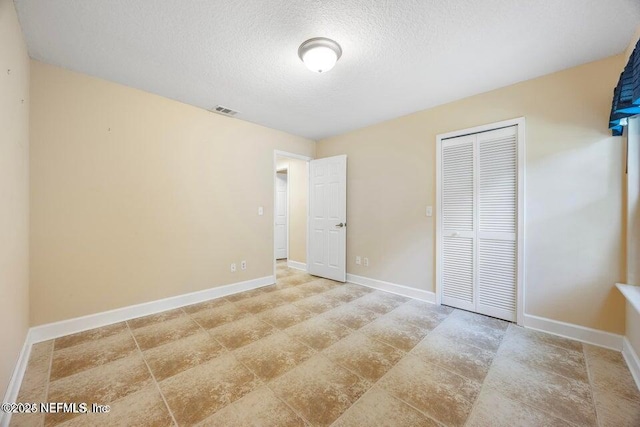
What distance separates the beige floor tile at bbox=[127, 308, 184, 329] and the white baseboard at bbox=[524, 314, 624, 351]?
150 inches

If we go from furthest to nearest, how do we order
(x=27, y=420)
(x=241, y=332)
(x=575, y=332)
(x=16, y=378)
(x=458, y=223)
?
(x=458, y=223)
(x=241, y=332)
(x=575, y=332)
(x=16, y=378)
(x=27, y=420)

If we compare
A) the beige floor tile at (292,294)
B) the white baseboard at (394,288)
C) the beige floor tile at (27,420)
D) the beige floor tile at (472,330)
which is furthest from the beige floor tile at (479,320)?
the beige floor tile at (27,420)

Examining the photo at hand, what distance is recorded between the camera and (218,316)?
2814mm

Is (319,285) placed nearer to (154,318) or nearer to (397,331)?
(397,331)

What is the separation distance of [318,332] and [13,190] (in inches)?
104

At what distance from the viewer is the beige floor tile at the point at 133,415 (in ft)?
4.53

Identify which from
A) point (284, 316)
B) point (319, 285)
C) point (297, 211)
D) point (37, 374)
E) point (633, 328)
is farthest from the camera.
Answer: point (297, 211)

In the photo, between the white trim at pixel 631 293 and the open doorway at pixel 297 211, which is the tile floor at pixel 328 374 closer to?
the white trim at pixel 631 293

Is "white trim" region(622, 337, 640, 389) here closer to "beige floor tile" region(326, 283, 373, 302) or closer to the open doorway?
"beige floor tile" region(326, 283, 373, 302)

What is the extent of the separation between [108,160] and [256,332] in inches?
93.8

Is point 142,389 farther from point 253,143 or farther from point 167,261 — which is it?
point 253,143

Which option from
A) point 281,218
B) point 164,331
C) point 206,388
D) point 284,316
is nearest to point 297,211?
point 281,218

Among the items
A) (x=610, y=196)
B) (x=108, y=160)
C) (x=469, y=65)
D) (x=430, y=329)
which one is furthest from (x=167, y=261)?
(x=610, y=196)

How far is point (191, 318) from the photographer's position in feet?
9.06
